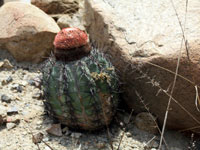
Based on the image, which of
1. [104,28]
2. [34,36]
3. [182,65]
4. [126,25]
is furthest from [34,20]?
[182,65]

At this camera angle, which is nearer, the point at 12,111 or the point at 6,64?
the point at 12,111

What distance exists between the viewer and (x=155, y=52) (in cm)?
239

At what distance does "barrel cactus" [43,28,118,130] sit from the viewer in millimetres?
2232

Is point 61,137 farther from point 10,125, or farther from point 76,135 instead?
point 10,125

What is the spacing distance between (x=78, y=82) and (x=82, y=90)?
7cm

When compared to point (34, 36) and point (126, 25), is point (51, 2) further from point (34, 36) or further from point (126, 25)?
point (126, 25)

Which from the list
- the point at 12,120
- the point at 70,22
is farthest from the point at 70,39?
the point at 70,22

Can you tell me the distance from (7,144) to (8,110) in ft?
1.39

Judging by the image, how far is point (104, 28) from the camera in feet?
9.53

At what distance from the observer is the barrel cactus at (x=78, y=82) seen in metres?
2.23

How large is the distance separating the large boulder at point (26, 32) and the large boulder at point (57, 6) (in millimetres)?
935

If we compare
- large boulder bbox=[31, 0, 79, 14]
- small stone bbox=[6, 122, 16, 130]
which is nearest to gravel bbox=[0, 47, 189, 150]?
small stone bbox=[6, 122, 16, 130]

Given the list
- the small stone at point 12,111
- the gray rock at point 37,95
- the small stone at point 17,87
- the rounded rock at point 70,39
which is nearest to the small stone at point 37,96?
the gray rock at point 37,95

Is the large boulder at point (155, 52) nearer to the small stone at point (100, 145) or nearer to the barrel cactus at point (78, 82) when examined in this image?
the barrel cactus at point (78, 82)
